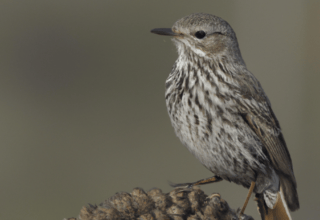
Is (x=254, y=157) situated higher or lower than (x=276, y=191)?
higher

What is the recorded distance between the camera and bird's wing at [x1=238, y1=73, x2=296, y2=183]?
236 centimetres

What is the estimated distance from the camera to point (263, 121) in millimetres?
2438

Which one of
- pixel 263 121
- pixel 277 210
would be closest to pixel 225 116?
pixel 263 121

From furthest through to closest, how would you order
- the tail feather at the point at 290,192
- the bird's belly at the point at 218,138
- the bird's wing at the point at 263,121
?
the tail feather at the point at 290,192, the bird's wing at the point at 263,121, the bird's belly at the point at 218,138

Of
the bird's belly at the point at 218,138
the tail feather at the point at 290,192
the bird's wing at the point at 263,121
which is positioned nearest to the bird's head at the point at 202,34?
the bird's wing at the point at 263,121

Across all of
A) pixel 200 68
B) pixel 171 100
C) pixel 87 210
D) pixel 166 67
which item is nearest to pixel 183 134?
pixel 171 100

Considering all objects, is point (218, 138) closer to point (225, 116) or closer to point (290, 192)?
point (225, 116)

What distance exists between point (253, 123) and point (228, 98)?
26 centimetres

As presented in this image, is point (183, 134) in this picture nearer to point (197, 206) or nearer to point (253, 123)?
point (253, 123)

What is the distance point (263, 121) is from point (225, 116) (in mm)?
356

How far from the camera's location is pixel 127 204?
1.55m

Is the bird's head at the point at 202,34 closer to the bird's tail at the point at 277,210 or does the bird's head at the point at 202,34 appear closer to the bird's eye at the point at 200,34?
the bird's eye at the point at 200,34

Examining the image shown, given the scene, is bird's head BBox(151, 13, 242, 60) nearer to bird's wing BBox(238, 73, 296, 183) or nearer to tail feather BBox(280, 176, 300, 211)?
bird's wing BBox(238, 73, 296, 183)

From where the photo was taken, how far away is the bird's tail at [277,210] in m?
2.46
